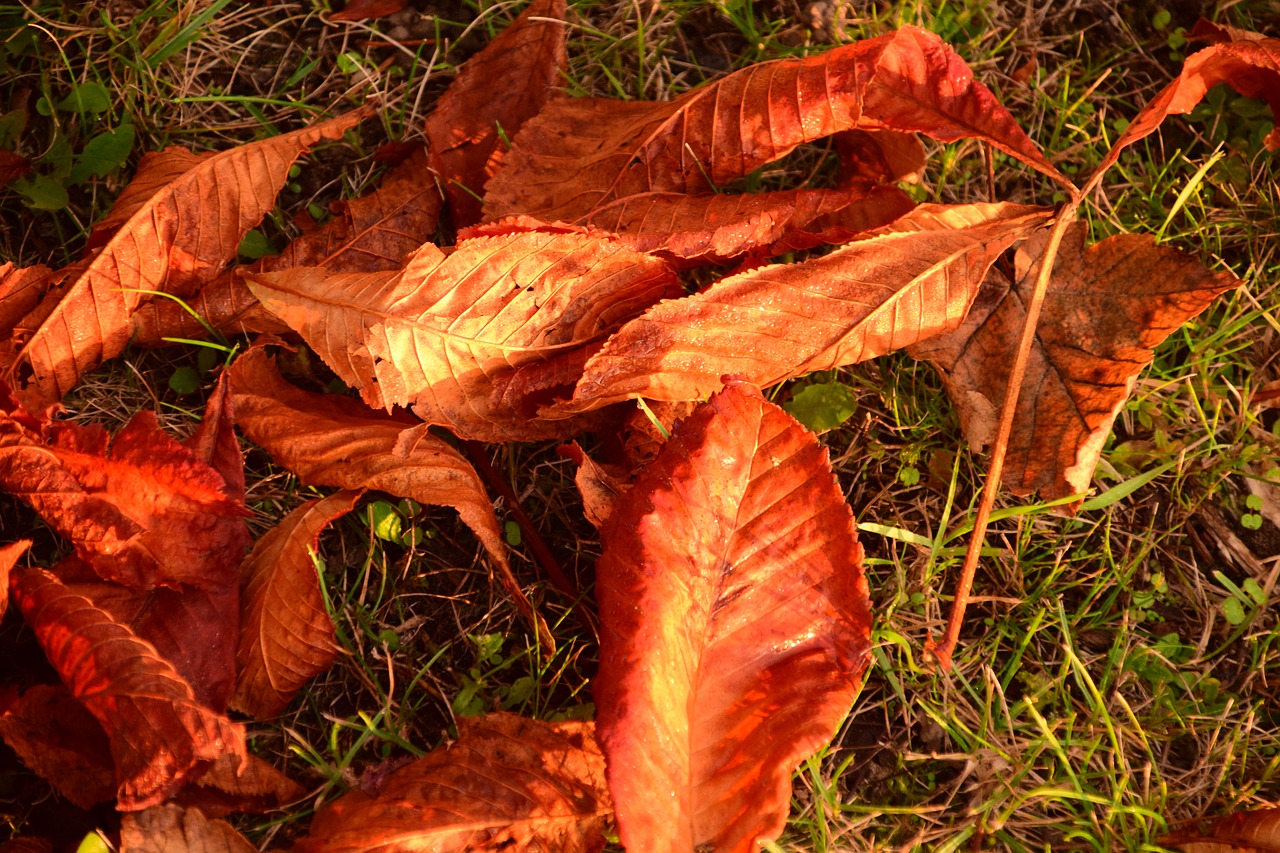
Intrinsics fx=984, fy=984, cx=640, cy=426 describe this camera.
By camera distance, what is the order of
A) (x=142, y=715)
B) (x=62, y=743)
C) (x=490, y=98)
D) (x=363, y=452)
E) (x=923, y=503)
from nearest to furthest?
(x=142, y=715), (x=62, y=743), (x=363, y=452), (x=923, y=503), (x=490, y=98)

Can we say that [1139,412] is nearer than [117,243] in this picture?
No

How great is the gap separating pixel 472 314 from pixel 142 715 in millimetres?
934

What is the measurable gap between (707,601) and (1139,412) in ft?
4.07

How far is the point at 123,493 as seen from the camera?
1.91m

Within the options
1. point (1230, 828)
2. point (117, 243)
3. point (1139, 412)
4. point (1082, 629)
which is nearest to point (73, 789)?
point (117, 243)

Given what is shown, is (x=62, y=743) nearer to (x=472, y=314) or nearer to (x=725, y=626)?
(x=472, y=314)

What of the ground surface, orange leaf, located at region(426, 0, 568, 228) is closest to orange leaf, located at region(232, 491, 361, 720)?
the ground surface

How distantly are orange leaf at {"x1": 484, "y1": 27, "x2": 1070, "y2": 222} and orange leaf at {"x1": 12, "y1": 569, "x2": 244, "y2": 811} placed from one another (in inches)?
44.5

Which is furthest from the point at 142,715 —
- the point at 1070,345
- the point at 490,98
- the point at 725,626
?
the point at 1070,345

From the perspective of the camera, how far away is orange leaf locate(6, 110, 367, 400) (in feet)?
6.91

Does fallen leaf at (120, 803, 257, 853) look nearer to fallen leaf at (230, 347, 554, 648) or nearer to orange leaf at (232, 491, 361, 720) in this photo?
orange leaf at (232, 491, 361, 720)

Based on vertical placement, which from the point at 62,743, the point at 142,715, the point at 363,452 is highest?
the point at 363,452

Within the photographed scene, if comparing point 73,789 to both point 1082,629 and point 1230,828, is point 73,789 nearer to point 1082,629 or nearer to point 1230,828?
point 1082,629

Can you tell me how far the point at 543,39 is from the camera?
2.38 m
